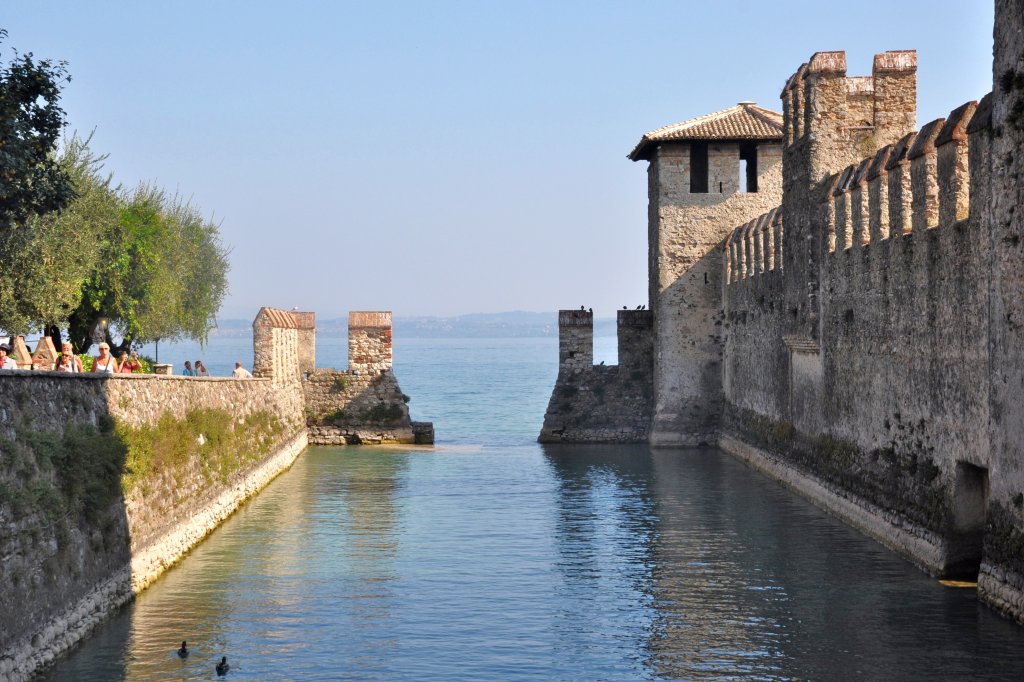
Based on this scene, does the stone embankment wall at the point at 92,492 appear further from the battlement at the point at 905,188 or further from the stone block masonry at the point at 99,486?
the battlement at the point at 905,188

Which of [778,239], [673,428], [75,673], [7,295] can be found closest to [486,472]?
[673,428]

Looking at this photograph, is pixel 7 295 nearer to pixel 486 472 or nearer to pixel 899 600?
pixel 486 472

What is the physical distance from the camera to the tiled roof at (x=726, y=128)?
87.9 ft

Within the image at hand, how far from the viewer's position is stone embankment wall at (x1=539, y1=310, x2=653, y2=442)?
28547 millimetres

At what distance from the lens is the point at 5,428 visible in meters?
9.73

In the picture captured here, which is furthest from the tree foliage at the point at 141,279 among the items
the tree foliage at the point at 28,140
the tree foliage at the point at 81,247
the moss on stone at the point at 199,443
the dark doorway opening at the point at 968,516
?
the dark doorway opening at the point at 968,516

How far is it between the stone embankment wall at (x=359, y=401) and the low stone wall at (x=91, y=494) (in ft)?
35.6

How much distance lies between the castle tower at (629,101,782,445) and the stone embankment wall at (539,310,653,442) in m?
A: 1.11

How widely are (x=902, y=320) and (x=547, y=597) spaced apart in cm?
492

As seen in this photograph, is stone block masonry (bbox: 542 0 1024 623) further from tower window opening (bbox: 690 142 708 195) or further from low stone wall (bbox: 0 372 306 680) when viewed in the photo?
low stone wall (bbox: 0 372 306 680)

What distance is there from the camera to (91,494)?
11.4 m

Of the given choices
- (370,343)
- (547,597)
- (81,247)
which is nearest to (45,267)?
(81,247)

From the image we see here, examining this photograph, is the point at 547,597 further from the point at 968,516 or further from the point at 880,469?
the point at 880,469

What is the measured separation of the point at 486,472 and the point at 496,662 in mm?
13825
